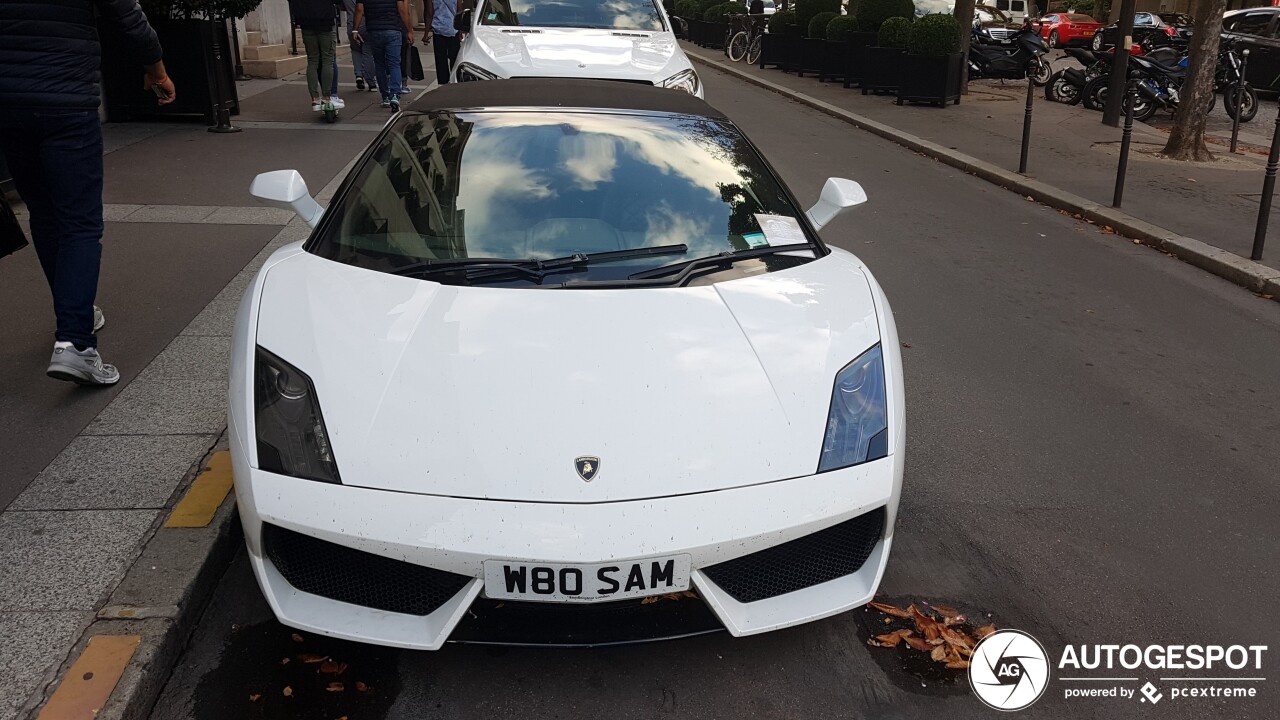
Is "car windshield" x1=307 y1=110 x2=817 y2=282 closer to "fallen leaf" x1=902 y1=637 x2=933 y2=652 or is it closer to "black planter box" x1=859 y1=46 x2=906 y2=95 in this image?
"fallen leaf" x1=902 y1=637 x2=933 y2=652

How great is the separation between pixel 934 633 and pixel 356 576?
1700 mm

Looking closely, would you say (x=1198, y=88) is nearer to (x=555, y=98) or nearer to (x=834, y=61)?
(x=555, y=98)

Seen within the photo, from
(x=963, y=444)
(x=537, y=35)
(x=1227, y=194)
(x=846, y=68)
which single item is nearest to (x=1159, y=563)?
(x=963, y=444)

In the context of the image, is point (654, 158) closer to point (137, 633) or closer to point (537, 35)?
point (137, 633)

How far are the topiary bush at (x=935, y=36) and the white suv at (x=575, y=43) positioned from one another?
8059 mm

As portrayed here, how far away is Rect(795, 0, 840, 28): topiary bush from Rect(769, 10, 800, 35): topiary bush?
0.16 meters

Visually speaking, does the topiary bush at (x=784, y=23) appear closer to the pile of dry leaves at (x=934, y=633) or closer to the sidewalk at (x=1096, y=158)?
the sidewalk at (x=1096, y=158)

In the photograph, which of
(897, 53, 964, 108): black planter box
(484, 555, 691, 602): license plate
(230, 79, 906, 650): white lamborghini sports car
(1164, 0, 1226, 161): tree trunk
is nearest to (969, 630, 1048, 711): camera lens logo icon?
(230, 79, 906, 650): white lamborghini sports car

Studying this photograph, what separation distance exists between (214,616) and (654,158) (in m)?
2.18

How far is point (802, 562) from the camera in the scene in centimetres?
267

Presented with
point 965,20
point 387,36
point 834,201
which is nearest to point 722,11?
point 965,20

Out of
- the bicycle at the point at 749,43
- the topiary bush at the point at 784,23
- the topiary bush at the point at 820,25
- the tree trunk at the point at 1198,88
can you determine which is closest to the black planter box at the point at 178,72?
the tree trunk at the point at 1198,88

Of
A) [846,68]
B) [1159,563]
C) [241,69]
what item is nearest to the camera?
[1159,563]

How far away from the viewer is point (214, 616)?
10.0 feet
